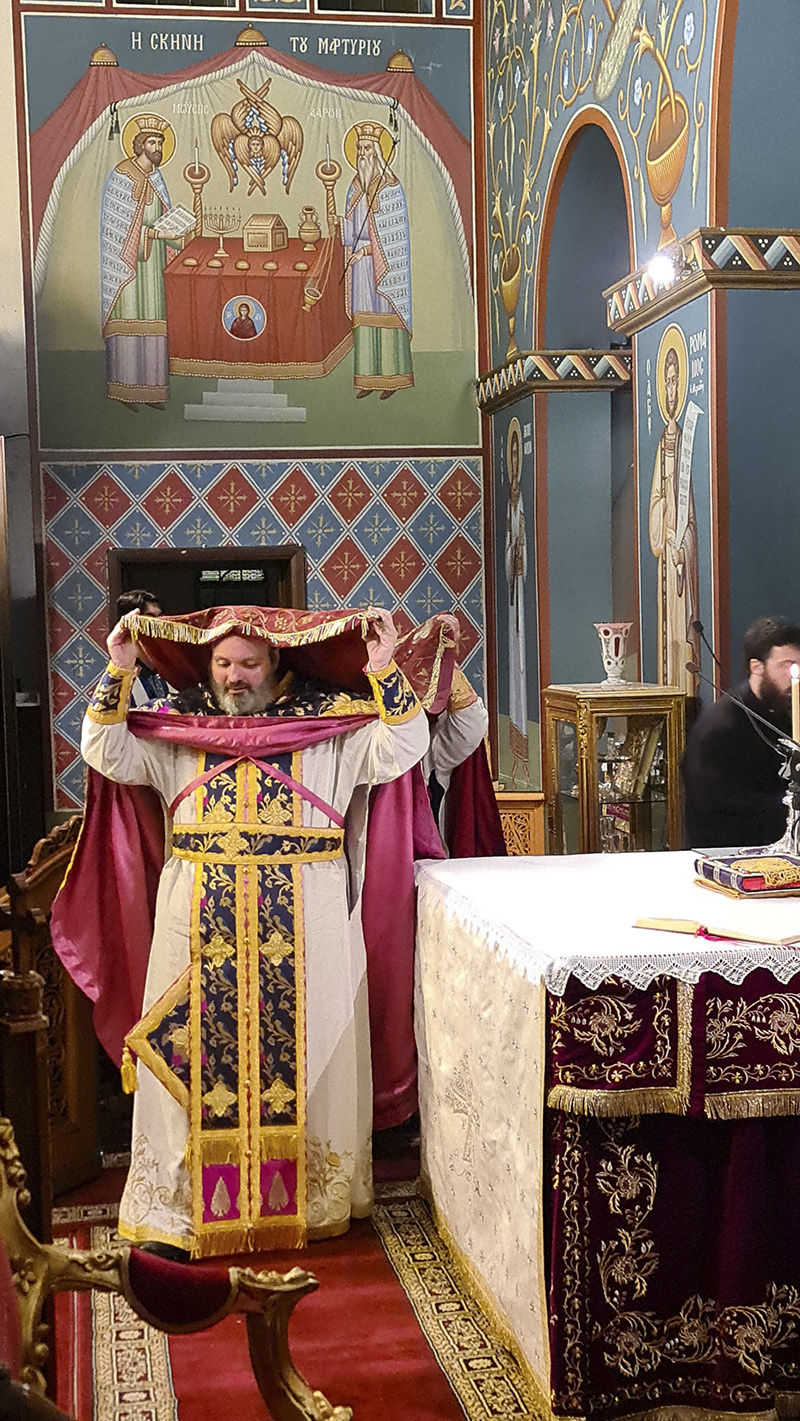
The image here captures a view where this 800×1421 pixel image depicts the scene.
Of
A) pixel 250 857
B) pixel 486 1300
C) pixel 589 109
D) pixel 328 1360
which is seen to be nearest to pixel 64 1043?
pixel 250 857

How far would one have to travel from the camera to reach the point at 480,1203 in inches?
149

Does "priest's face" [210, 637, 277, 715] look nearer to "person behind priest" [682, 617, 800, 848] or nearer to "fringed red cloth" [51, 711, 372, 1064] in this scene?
"fringed red cloth" [51, 711, 372, 1064]

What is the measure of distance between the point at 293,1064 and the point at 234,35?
7.60m

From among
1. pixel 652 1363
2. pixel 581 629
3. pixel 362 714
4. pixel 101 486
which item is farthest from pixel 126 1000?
pixel 101 486

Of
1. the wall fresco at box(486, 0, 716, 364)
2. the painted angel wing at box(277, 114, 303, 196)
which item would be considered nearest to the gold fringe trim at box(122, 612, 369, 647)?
the wall fresco at box(486, 0, 716, 364)

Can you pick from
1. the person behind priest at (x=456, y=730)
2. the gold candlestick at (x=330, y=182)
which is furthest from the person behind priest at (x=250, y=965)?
the gold candlestick at (x=330, y=182)

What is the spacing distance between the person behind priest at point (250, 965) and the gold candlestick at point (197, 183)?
19.5ft

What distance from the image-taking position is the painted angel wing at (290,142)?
9.73 m

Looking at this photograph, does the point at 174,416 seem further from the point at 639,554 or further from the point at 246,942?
the point at 246,942

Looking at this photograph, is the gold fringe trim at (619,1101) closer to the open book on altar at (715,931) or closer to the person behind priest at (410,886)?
the open book on altar at (715,931)

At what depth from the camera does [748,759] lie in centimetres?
508

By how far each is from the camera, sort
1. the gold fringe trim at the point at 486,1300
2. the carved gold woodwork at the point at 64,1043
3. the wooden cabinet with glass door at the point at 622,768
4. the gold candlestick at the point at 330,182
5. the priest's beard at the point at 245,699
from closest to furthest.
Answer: the gold fringe trim at the point at 486,1300
the priest's beard at the point at 245,699
the carved gold woodwork at the point at 64,1043
the wooden cabinet with glass door at the point at 622,768
the gold candlestick at the point at 330,182

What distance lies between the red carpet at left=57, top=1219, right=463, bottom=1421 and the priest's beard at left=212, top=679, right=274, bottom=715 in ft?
5.40

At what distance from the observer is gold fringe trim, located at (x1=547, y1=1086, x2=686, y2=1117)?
122 inches
